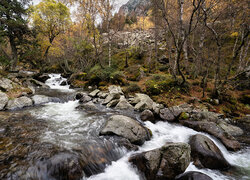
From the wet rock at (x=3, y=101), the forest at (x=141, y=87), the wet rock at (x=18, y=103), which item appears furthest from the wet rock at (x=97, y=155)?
the wet rock at (x=3, y=101)

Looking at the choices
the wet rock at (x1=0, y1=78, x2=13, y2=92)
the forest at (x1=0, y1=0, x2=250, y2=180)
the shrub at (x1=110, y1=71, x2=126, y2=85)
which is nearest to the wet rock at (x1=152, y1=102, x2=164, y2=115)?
the forest at (x1=0, y1=0, x2=250, y2=180)

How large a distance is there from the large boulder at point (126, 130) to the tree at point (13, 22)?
13.3 m

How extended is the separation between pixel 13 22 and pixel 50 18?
14.8ft

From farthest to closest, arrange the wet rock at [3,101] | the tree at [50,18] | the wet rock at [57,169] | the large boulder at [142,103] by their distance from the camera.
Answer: the tree at [50,18] < the large boulder at [142,103] < the wet rock at [3,101] < the wet rock at [57,169]

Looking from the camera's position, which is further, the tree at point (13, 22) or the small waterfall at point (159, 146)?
the tree at point (13, 22)

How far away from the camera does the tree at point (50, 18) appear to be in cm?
1391

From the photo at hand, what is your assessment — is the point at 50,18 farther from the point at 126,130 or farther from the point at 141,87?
the point at 126,130

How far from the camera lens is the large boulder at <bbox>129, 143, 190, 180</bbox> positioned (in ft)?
9.43

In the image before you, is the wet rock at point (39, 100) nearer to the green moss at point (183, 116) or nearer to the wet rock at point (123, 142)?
the wet rock at point (123, 142)


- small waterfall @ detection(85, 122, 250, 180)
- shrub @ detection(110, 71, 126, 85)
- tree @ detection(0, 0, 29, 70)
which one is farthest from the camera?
shrub @ detection(110, 71, 126, 85)

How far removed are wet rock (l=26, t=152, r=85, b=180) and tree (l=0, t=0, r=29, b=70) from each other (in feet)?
44.0

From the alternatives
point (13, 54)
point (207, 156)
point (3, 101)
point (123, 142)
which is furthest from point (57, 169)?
point (13, 54)

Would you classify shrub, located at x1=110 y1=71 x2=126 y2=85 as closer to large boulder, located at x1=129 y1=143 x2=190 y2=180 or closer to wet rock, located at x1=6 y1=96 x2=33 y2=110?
wet rock, located at x1=6 y1=96 x2=33 y2=110

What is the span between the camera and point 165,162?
295cm
